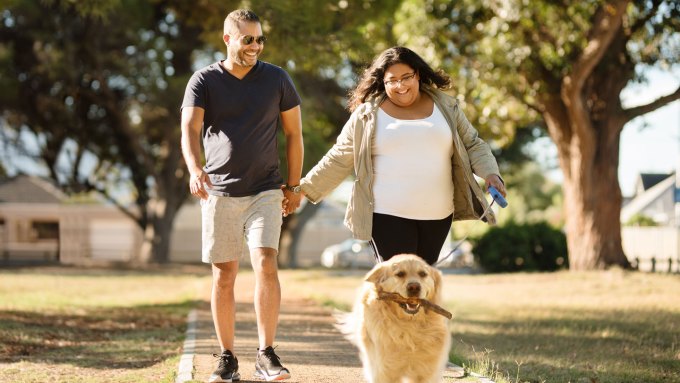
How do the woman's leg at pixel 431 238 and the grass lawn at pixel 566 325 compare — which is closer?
the woman's leg at pixel 431 238

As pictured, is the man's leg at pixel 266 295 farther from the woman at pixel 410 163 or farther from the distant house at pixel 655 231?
the distant house at pixel 655 231

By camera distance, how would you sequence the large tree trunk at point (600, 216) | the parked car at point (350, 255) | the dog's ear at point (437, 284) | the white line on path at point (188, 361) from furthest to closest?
the parked car at point (350, 255), the large tree trunk at point (600, 216), the white line on path at point (188, 361), the dog's ear at point (437, 284)

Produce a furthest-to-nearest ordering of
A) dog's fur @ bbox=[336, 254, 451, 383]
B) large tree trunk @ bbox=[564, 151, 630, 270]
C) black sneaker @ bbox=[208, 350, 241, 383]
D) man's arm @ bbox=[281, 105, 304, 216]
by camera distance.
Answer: large tree trunk @ bbox=[564, 151, 630, 270], man's arm @ bbox=[281, 105, 304, 216], black sneaker @ bbox=[208, 350, 241, 383], dog's fur @ bbox=[336, 254, 451, 383]

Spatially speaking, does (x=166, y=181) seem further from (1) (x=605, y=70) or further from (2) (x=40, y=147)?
(1) (x=605, y=70)

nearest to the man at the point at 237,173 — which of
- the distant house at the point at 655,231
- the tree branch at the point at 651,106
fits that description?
the tree branch at the point at 651,106

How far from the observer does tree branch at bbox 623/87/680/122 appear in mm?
20828

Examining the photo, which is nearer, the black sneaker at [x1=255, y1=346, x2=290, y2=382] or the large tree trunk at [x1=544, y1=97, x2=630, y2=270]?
the black sneaker at [x1=255, y1=346, x2=290, y2=382]

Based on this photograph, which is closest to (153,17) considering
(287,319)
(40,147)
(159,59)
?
(159,59)

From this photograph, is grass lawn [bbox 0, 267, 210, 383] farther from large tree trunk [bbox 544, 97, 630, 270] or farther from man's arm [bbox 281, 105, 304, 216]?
large tree trunk [bbox 544, 97, 630, 270]

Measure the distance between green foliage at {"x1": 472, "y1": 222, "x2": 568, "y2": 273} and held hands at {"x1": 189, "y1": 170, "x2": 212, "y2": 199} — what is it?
73.6ft

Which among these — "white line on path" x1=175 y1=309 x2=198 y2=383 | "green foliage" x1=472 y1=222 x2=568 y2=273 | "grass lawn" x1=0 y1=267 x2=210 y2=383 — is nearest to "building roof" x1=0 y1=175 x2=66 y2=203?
"green foliage" x1=472 y1=222 x2=568 y2=273

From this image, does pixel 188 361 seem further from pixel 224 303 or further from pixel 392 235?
pixel 392 235

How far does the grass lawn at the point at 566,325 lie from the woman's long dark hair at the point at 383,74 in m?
2.17

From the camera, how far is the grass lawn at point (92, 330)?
7688 mm
